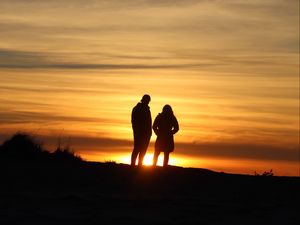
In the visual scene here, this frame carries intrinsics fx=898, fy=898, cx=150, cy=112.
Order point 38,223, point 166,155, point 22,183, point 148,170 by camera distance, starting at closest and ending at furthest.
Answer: point 38,223, point 22,183, point 148,170, point 166,155

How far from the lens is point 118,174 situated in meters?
21.8

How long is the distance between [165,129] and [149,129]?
771 millimetres

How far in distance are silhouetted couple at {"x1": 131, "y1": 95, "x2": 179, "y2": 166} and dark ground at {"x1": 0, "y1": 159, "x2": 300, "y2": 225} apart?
638mm

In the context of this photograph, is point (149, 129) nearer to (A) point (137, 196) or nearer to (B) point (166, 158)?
(B) point (166, 158)

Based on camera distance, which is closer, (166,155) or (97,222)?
(97,222)

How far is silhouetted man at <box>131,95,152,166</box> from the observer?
23.2m

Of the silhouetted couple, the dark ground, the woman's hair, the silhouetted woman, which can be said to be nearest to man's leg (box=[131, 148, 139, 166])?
the silhouetted couple

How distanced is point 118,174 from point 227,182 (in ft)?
8.69

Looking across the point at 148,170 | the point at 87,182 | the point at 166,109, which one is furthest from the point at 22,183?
the point at 166,109

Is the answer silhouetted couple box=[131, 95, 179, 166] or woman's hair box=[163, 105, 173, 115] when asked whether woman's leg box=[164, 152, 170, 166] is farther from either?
woman's hair box=[163, 105, 173, 115]

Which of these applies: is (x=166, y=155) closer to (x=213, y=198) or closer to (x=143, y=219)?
(x=213, y=198)

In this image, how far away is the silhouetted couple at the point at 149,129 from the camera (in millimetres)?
23219

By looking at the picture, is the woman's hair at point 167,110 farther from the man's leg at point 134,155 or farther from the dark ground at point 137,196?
the dark ground at point 137,196

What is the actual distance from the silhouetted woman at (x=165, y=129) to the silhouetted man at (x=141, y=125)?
634 mm
